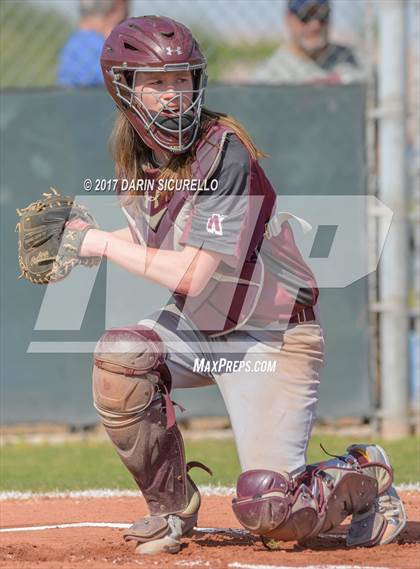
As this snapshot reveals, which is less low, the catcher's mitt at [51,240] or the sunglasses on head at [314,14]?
the sunglasses on head at [314,14]

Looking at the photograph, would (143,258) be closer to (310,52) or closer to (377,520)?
(377,520)

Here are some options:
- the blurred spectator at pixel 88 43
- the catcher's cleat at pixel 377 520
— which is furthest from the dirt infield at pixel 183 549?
the blurred spectator at pixel 88 43

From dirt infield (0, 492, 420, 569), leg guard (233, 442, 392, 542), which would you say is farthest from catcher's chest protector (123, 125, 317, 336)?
dirt infield (0, 492, 420, 569)

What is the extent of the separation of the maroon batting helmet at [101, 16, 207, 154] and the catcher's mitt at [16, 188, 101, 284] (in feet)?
1.33

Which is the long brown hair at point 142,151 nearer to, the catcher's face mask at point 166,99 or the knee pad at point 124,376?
the catcher's face mask at point 166,99

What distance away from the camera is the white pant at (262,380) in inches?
169

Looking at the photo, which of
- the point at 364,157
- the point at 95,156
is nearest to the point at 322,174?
the point at 364,157

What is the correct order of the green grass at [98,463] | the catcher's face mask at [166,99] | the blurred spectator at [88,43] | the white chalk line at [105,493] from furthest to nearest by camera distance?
1. the blurred spectator at [88,43]
2. the green grass at [98,463]
3. the white chalk line at [105,493]
4. the catcher's face mask at [166,99]

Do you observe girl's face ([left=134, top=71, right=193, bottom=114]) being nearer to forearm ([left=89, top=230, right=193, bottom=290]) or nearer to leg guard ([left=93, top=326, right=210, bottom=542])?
forearm ([left=89, top=230, right=193, bottom=290])

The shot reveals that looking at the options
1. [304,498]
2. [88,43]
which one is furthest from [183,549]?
[88,43]

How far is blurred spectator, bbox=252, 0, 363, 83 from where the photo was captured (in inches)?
313

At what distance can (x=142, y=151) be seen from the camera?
4.52 meters

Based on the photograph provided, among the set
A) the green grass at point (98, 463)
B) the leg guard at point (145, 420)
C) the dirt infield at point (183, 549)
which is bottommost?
the dirt infield at point (183, 549)

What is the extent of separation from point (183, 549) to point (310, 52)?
4.60 metres
